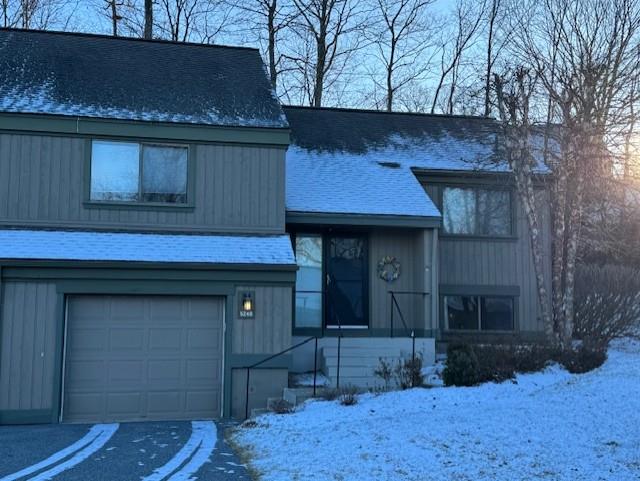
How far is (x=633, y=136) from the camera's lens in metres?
14.3

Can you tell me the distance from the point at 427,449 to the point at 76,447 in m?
4.47

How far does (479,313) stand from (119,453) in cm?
910

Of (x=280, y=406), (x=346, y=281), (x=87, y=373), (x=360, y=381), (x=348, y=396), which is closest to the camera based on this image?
(x=348, y=396)

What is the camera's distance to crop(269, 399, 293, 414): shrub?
9849 mm

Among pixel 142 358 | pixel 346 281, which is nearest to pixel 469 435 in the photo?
pixel 142 358

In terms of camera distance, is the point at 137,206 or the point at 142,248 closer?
the point at 142,248

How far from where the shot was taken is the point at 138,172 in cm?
1187

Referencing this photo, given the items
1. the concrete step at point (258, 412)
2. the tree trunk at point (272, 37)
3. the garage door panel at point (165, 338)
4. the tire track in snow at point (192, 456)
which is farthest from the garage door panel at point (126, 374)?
the tree trunk at point (272, 37)

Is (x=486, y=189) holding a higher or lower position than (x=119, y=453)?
higher

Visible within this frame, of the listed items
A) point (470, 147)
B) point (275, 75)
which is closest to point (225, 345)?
point (470, 147)

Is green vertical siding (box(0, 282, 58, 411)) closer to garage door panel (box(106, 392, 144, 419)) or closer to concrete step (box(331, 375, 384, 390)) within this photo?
garage door panel (box(106, 392, 144, 419))

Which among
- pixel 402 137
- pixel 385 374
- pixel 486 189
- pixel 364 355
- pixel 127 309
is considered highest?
pixel 402 137

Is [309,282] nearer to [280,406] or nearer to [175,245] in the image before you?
[175,245]

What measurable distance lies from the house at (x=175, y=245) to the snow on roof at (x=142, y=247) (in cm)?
3
